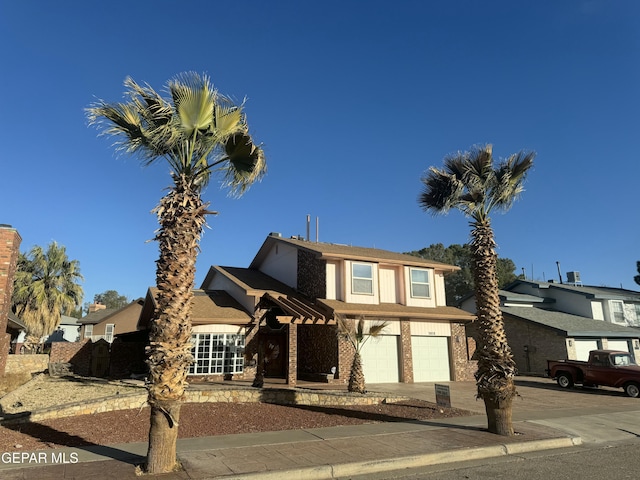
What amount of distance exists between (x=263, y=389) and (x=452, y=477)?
8202 mm

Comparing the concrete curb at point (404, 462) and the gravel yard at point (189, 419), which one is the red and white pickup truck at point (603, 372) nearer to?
the gravel yard at point (189, 419)

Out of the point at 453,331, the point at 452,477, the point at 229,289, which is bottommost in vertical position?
the point at 452,477

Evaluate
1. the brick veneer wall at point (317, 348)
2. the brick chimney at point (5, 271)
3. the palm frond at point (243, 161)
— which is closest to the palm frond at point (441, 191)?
the palm frond at point (243, 161)

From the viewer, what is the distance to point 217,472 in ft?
21.5

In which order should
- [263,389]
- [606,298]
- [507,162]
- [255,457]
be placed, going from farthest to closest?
[606,298], [263,389], [507,162], [255,457]

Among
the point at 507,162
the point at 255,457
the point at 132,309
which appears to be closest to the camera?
the point at 255,457

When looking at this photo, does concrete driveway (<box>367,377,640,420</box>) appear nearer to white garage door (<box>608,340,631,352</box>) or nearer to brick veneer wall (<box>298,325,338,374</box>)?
brick veneer wall (<box>298,325,338,374</box>)

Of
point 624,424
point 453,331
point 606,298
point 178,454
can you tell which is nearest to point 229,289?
point 453,331

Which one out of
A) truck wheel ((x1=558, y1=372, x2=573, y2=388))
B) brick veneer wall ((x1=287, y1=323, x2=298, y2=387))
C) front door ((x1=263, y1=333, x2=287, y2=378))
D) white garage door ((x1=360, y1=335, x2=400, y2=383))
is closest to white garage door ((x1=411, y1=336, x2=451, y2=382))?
white garage door ((x1=360, y1=335, x2=400, y2=383))

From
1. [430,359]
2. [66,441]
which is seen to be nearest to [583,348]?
[430,359]

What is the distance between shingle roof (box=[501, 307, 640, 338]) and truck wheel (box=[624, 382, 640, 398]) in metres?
6.60

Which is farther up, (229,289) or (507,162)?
(507,162)

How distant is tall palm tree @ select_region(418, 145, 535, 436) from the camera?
9648 mm

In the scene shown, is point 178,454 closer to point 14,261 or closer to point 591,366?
point 14,261
